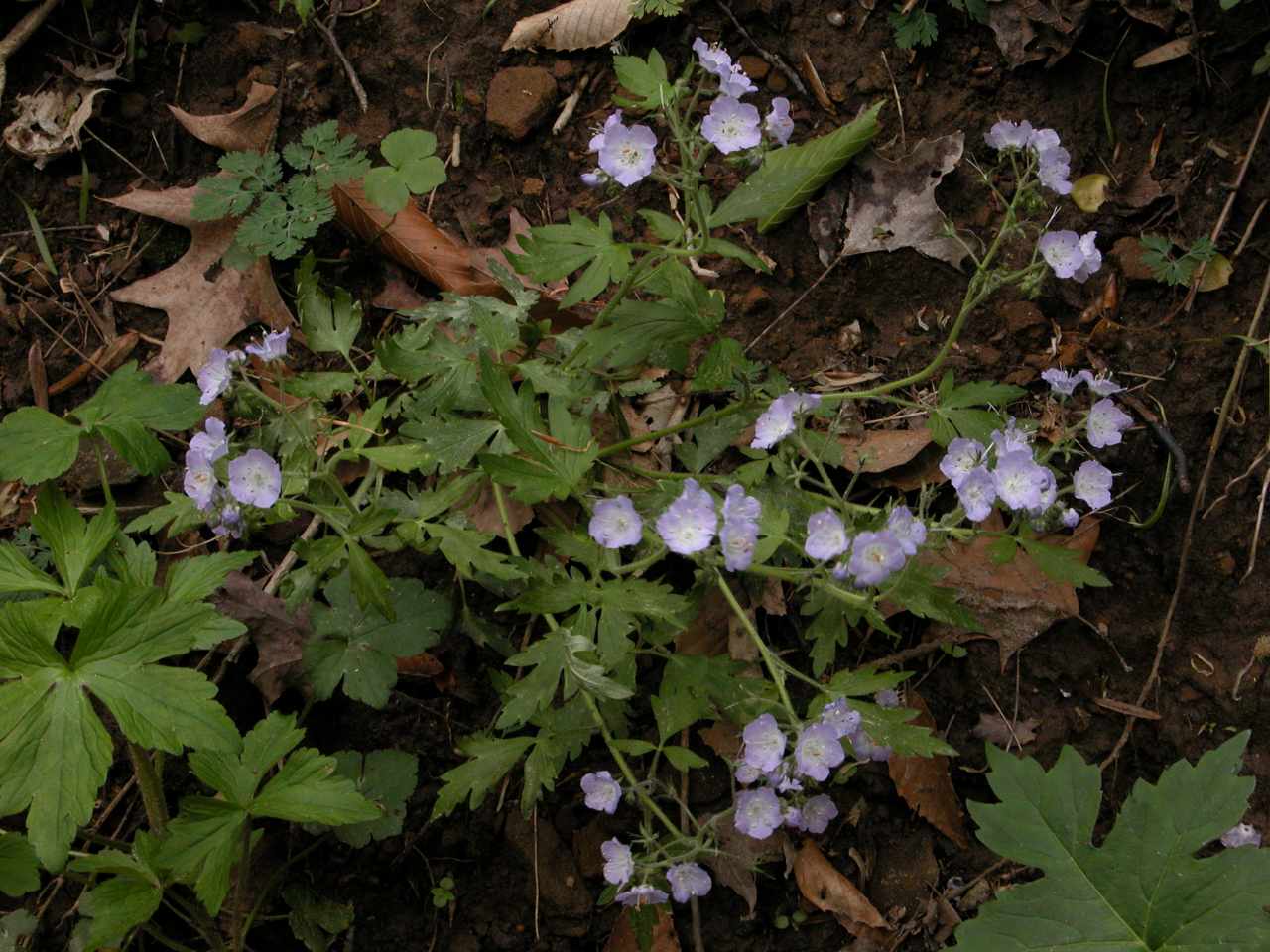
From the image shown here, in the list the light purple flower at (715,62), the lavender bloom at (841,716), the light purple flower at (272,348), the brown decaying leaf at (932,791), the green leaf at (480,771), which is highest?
the light purple flower at (715,62)

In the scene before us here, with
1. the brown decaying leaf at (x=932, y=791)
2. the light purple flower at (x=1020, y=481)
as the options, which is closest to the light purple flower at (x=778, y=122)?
the light purple flower at (x=1020, y=481)

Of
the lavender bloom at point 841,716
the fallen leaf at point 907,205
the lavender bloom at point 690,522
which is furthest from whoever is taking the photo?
the fallen leaf at point 907,205

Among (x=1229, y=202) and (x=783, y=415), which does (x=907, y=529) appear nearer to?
(x=783, y=415)

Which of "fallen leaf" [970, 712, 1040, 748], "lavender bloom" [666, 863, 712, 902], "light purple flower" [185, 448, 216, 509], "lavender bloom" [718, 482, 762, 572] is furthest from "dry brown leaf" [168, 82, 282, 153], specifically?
"fallen leaf" [970, 712, 1040, 748]

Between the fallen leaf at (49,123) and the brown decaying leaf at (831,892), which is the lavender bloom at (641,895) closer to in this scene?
the brown decaying leaf at (831,892)

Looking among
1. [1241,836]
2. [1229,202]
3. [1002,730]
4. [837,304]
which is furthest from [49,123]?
[1241,836]

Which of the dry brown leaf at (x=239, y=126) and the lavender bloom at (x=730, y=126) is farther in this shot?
the dry brown leaf at (x=239, y=126)

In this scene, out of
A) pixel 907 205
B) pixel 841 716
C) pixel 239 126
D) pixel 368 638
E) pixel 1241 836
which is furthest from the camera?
pixel 239 126

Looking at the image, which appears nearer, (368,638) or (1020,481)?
(1020,481)
